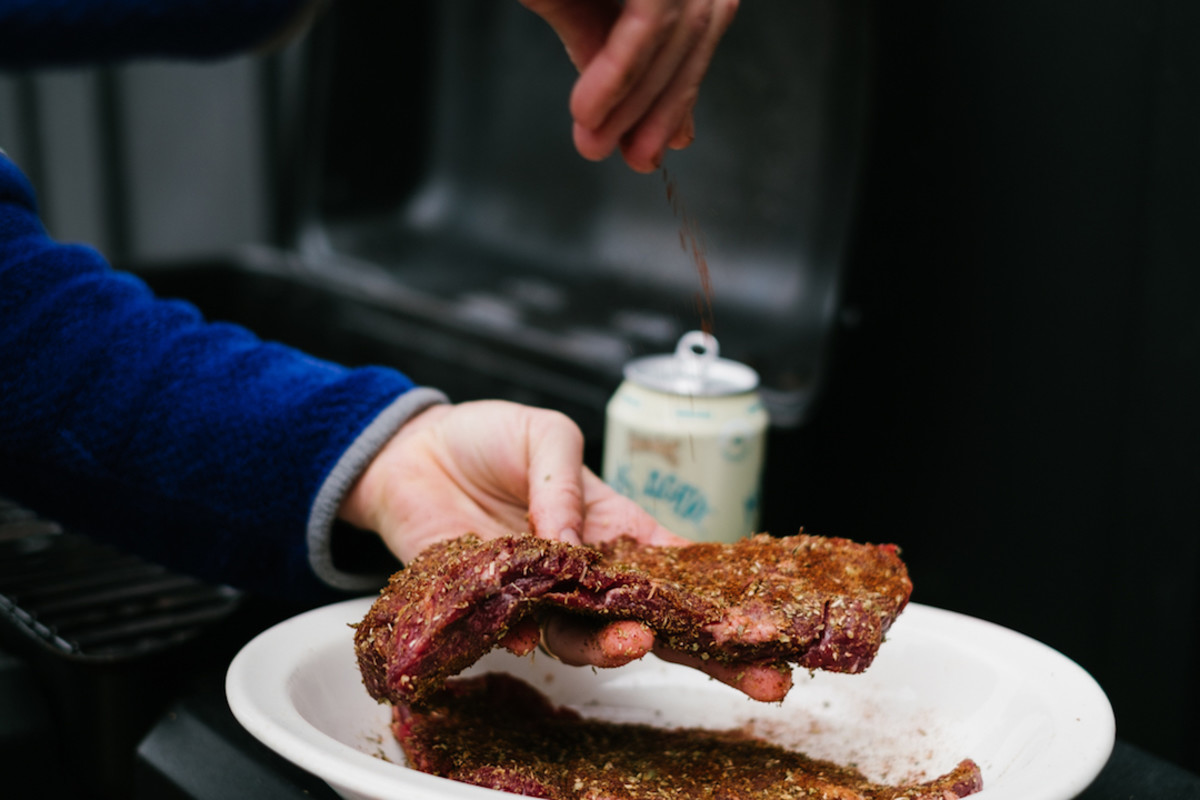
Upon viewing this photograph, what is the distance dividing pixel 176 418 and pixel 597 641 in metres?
0.56

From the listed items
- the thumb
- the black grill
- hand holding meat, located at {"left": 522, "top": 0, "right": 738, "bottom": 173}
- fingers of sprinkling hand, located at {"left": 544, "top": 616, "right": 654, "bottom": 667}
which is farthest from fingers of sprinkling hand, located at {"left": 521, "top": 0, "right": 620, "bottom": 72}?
the black grill

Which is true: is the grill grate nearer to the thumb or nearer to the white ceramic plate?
the white ceramic plate

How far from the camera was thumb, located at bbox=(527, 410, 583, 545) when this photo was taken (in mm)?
970

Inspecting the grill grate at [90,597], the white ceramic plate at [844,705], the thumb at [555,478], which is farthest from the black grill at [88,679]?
the thumb at [555,478]

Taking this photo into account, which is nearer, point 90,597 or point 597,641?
point 597,641

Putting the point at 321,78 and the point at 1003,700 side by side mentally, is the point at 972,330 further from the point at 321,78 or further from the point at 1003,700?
the point at 321,78

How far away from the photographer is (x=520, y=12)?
1979 millimetres

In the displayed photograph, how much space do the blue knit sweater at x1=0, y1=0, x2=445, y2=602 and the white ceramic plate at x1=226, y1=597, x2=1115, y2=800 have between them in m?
→ 0.21

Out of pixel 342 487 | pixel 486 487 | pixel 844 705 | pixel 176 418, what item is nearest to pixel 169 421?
pixel 176 418

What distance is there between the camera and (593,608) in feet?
2.63

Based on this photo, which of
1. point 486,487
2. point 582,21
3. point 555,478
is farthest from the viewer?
point 486,487

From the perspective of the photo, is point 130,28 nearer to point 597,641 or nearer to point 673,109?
point 673,109

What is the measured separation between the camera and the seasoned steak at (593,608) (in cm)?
79

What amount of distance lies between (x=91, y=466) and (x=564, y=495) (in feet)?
1.68
